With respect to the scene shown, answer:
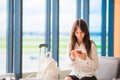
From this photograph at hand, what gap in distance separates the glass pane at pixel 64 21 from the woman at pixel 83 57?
94.5 inches

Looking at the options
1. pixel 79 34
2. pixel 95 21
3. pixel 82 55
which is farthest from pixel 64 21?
pixel 82 55

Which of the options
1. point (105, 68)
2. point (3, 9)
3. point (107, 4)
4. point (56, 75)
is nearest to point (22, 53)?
point (3, 9)

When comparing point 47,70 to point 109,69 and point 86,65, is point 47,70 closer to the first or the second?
point 86,65

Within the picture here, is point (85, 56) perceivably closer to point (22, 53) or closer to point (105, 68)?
point (105, 68)

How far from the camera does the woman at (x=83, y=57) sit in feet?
10.5

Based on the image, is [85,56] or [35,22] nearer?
[85,56]

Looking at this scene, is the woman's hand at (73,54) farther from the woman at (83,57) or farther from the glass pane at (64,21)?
the glass pane at (64,21)

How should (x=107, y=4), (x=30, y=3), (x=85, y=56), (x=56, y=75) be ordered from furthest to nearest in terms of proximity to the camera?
(x=107, y=4) → (x=30, y=3) → (x=56, y=75) → (x=85, y=56)

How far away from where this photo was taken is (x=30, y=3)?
5.32m

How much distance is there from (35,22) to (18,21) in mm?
828

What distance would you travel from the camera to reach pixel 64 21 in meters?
5.94

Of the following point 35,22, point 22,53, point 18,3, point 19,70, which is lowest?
point 19,70

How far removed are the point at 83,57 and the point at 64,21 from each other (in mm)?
2863

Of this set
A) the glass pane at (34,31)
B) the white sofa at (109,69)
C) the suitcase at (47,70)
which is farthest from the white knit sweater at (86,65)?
the glass pane at (34,31)
